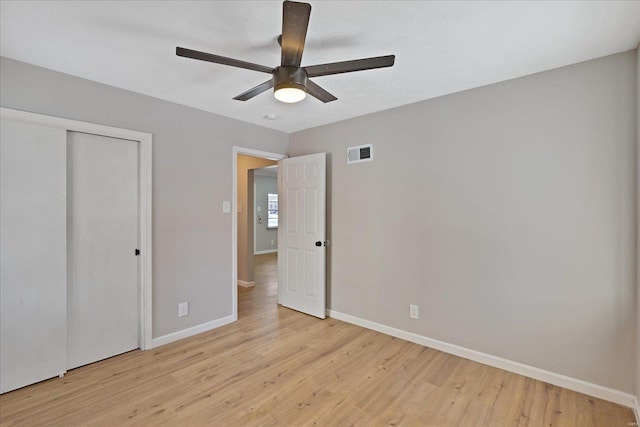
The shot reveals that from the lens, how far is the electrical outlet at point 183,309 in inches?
124

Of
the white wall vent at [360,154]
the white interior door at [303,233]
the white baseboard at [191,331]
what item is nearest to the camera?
the white baseboard at [191,331]

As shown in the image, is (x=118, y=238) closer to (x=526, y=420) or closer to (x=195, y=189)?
(x=195, y=189)

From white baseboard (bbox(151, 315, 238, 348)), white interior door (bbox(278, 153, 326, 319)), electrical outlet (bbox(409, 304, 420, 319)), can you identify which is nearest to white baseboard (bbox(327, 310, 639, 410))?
electrical outlet (bbox(409, 304, 420, 319))

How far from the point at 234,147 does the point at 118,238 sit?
5.13 ft

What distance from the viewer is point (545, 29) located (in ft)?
6.01

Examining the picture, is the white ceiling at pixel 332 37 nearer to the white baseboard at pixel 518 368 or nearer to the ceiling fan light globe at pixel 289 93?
the ceiling fan light globe at pixel 289 93

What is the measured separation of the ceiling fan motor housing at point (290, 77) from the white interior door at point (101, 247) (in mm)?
1863

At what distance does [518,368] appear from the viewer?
247cm

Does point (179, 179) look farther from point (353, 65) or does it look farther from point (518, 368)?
point (518, 368)

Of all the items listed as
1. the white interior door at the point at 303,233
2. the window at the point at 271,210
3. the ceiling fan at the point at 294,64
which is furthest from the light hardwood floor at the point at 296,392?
the window at the point at 271,210

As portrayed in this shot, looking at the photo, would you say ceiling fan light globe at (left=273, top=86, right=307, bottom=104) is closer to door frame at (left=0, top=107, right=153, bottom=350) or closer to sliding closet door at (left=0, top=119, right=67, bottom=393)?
door frame at (left=0, top=107, right=153, bottom=350)

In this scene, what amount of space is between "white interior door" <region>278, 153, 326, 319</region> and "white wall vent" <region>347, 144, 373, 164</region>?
33 cm

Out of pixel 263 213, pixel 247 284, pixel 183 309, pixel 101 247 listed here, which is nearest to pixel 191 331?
pixel 183 309

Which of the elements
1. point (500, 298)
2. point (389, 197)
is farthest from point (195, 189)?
point (500, 298)
